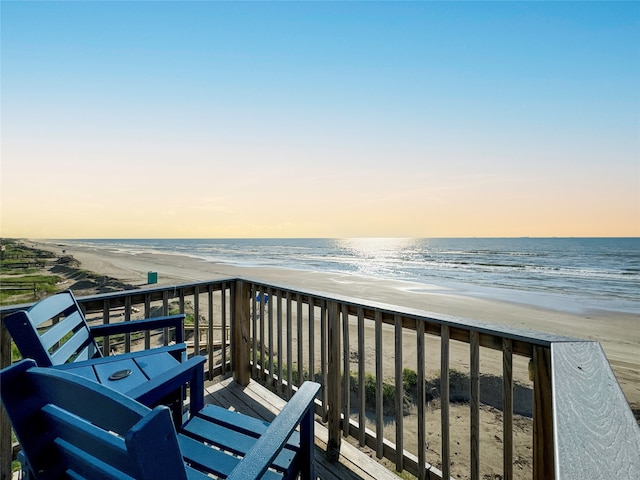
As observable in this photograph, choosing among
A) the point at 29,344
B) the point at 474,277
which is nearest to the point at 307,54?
the point at 29,344

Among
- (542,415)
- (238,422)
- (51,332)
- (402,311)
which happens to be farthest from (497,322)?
(51,332)

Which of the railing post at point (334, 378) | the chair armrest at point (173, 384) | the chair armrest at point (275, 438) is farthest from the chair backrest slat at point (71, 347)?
the railing post at point (334, 378)

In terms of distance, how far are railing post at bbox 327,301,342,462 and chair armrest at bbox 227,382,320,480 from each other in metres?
0.96

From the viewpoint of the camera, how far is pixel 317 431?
256 cm

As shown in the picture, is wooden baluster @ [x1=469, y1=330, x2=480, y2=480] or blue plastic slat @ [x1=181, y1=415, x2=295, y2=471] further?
wooden baluster @ [x1=469, y1=330, x2=480, y2=480]

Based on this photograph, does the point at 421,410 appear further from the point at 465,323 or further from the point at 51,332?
the point at 51,332

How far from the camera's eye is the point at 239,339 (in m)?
3.31

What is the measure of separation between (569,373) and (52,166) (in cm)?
694

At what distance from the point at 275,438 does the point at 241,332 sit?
2.42m

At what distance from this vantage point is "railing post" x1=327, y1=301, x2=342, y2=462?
2.31m

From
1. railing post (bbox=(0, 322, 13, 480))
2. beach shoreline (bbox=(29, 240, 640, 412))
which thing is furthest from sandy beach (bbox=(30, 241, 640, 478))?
railing post (bbox=(0, 322, 13, 480))

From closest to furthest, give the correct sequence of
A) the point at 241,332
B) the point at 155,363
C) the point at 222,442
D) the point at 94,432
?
the point at 94,432, the point at 222,442, the point at 155,363, the point at 241,332

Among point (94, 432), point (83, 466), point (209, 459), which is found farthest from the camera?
point (209, 459)

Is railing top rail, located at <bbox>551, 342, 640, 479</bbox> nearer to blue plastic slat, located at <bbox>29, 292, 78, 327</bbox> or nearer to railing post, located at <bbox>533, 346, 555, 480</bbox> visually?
railing post, located at <bbox>533, 346, 555, 480</bbox>
